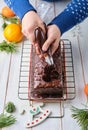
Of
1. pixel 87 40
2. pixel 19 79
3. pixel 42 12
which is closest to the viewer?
pixel 19 79

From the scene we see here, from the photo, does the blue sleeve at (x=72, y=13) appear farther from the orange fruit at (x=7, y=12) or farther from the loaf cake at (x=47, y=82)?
the orange fruit at (x=7, y=12)

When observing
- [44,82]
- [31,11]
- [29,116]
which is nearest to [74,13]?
[31,11]

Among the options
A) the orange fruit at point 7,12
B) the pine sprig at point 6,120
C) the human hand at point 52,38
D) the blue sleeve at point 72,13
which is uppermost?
the orange fruit at point 7,12

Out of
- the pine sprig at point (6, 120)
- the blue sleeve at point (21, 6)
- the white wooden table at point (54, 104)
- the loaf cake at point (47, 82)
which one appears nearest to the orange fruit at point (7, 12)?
the white wooden table at point (54, 104)

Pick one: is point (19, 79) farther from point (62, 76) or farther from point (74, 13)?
point (74, 13)

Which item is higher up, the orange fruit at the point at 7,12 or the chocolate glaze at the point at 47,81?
the orange fruit at the point at 7,12

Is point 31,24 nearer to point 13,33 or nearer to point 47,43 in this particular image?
point 47,43

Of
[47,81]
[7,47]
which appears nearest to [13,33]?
[7,47]
